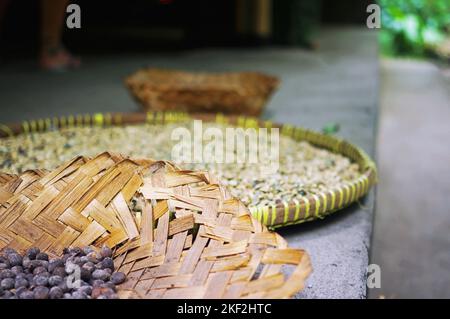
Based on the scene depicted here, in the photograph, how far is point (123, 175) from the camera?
129 centimetres

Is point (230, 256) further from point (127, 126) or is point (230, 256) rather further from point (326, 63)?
point (326, 63)

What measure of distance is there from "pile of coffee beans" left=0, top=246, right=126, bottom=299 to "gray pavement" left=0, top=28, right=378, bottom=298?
0.43m

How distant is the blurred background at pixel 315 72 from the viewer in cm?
Result: 260

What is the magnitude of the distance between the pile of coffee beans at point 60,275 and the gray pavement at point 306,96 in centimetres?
43

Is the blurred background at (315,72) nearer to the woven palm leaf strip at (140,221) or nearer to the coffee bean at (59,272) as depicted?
the woven palm leaf strip at (140,221)

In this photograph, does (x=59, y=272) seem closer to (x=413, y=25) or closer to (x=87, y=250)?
(x=87, y=250)

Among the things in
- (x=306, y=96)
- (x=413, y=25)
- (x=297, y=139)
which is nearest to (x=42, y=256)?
(x=297, y=139)

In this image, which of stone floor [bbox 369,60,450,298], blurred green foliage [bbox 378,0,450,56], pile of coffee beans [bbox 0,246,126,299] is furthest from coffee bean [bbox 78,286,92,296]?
blurred green foliage [bbox 378,0,450,56]

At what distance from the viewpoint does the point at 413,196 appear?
9.63ft

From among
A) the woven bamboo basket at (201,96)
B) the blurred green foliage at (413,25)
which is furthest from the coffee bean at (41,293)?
the blurred green foliage at (413,25)

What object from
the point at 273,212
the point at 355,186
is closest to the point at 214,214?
the point at 273,212

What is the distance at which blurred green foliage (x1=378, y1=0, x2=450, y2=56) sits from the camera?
675 centimetres

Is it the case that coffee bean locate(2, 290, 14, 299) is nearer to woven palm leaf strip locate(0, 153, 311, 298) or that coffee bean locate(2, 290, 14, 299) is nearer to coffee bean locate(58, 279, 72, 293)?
coffee bean locate(58, 279, 72, 293)
